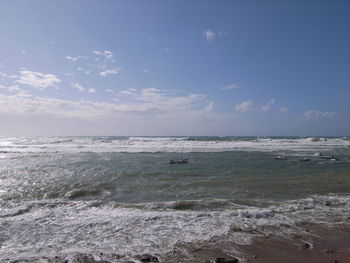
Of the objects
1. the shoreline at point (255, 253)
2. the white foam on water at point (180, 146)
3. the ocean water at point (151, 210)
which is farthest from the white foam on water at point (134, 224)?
the white foam on water at point (180, 146)

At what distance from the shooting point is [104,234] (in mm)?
7238

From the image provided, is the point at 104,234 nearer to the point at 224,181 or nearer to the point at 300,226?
the point at 300,226

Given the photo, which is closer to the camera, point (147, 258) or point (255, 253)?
point (147, 258)

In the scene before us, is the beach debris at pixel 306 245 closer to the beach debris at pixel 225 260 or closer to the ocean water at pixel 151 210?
the ocean water at pixel 151 210

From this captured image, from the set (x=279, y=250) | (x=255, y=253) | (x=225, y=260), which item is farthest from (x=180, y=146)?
(x=225, y=260)

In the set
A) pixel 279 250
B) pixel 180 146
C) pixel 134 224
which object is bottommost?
pixel 134 224

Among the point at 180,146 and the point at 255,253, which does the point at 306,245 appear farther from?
the point at 180,146

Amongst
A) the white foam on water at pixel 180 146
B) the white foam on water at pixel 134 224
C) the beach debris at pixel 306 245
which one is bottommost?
the white foam on water at pixel 134 224

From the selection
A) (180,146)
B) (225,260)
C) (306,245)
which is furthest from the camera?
(180,146)

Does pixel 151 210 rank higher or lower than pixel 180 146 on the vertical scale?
lower

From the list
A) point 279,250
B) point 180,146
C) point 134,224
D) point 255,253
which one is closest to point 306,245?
point 279,250

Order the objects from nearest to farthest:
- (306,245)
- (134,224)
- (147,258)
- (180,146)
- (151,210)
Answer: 1. (147,258)
2. (306,245)
3. (134,224)
4. (151,210)
5. (180,146)

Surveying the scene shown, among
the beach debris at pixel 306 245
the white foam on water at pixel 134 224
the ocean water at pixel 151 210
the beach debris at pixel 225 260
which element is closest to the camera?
the beach debris at pixel 225 260

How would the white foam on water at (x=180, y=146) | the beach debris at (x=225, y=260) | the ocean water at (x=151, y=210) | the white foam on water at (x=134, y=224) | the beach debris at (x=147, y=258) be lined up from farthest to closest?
1. the white foam on water at (x=180, y=146)
2. the ocean water at (x=151, y=210)
3. the white foam on water at (x=134, y=224)
4. the beach debris at (x=147, y=258)
5. the beach debris at (x=225, y=260)
